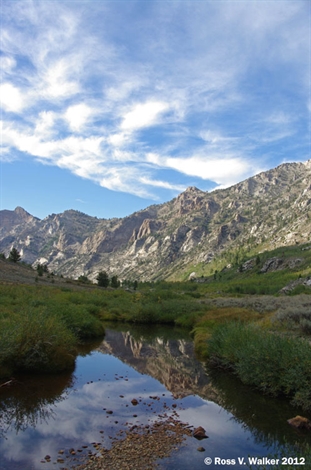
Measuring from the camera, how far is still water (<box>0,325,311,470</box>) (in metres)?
10.9

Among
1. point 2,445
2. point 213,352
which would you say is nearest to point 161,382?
point 213,352

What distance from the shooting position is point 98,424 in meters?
13.1

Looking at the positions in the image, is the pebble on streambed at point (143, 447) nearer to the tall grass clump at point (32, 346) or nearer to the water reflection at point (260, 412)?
the water reflection at point (260, 412)

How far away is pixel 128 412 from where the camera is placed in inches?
574

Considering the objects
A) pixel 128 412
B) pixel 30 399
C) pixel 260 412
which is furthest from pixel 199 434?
pixel 30 399

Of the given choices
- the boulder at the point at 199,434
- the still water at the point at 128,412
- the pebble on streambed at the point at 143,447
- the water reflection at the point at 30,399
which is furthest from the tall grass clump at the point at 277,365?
the water reflection at the point at 30,399

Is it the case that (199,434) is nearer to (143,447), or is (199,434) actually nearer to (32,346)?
(143,447)

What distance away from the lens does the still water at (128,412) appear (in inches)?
431

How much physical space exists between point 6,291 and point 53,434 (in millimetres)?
30774

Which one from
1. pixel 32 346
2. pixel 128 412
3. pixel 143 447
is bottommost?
pixel 128 412

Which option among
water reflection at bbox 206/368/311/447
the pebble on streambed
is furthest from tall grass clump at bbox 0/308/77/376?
water reflection at bbox 206/368/311/447

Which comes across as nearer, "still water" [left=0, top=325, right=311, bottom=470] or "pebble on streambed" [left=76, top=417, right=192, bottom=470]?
"pebble on streambed" [left=76, top=417, right=192, bottom=470]

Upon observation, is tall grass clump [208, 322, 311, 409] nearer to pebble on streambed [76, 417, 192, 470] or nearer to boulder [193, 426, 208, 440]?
boulder [193, 426, 208, 440]

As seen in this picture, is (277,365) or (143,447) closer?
(143,447)
